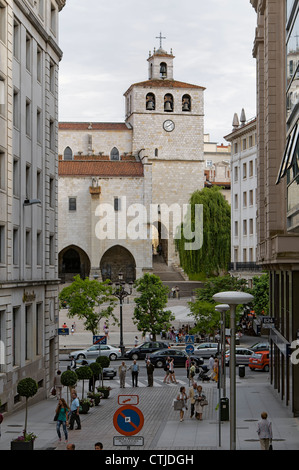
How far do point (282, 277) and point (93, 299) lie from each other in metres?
26.6

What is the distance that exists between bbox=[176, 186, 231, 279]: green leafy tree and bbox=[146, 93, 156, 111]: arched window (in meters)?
20.6

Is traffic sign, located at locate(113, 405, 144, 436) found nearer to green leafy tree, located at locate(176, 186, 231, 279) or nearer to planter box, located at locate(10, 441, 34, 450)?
planter box, located at locate(10, 441, 34, 450)

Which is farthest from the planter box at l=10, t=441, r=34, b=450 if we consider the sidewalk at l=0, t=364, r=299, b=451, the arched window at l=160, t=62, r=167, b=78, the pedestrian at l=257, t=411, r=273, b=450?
the arched window at l=160, t=62, r=167, b=78

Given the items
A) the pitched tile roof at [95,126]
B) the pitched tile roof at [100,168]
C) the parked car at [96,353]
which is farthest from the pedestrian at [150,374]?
the pitched tile roof at [95,126]

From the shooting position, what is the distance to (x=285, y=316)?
1214 inches

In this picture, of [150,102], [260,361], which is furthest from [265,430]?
[150,102]

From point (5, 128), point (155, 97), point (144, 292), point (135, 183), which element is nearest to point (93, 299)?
point (144, 292)

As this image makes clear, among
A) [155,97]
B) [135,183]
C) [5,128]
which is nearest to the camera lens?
[5,128]

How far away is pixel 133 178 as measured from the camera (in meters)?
98.1

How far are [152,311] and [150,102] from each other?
1994 inches

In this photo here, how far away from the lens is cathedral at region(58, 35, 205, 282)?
9750cm

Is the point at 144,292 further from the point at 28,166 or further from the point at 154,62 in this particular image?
the point at 154,62
